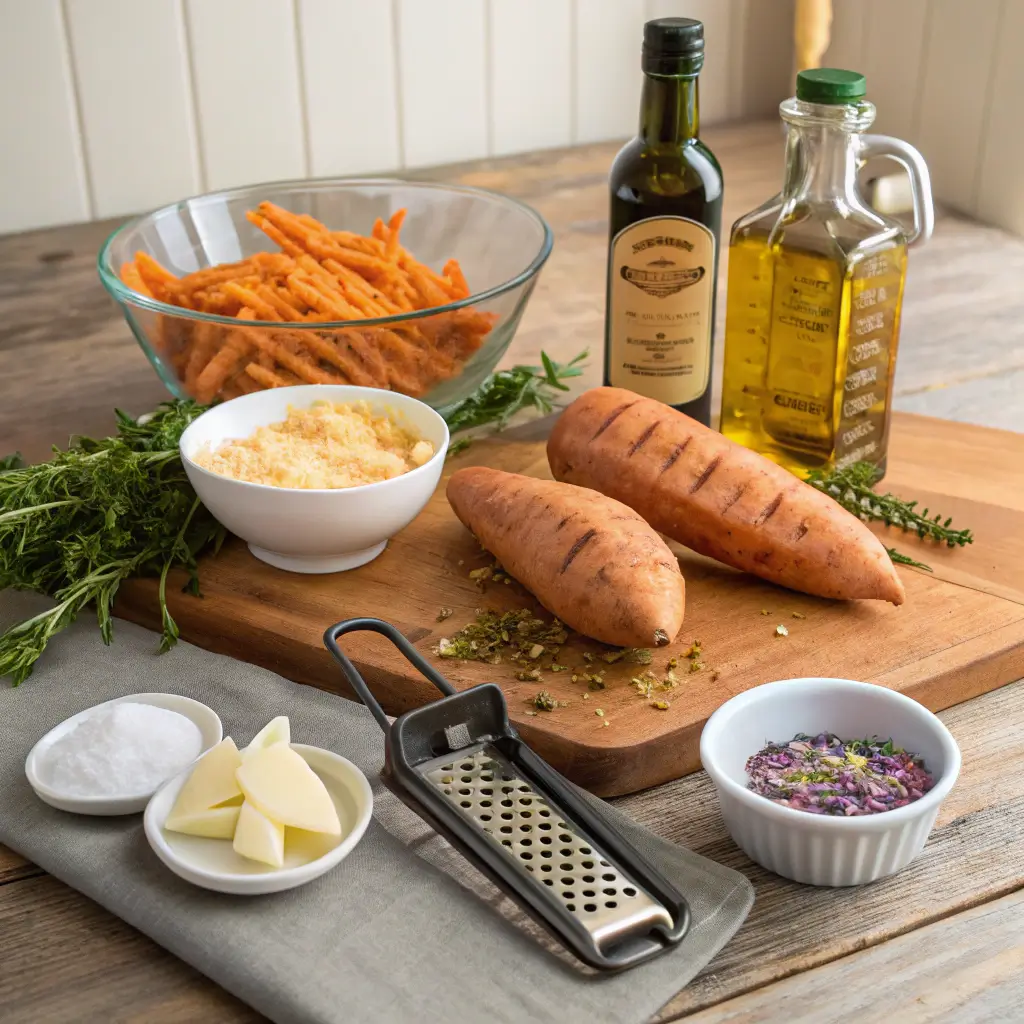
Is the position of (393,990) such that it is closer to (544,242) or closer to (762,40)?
(544,242)

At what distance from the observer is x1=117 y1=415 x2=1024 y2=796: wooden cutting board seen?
43.6 inches

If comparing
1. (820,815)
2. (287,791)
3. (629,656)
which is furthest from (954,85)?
(287,791)

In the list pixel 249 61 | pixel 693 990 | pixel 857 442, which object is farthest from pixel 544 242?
pixel 249 61

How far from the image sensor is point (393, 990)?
0.86m

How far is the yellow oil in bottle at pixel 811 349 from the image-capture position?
1.40 m

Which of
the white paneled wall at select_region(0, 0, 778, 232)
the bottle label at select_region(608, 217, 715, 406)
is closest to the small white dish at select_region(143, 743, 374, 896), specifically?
the bottle label at select_region(608, 217, 715, 406)

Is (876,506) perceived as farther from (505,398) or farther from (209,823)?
(209,823)

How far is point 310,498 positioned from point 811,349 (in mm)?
584

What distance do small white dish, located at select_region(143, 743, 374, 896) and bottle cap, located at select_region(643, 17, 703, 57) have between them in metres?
0.84

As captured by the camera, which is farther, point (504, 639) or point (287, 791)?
point (504, 639)

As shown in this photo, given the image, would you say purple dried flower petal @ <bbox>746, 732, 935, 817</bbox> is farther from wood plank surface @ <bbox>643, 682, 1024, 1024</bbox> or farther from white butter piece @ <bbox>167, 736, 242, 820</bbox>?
white butter piece @ <bbox>167, 736, 242, 820</bbox>

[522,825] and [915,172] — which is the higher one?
[915,172]

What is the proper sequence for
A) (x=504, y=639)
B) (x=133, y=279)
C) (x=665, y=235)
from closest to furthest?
(x=504, y=639) → (x=665, y=235) → (x=133, y=279)

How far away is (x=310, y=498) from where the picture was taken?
1.25 m
